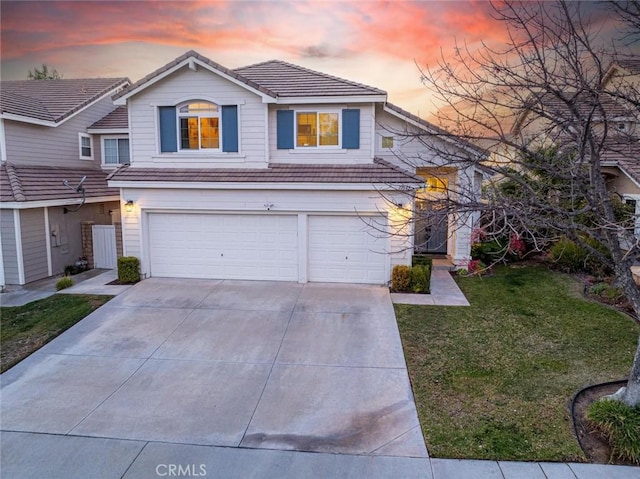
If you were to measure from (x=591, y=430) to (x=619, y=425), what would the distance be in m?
0.38

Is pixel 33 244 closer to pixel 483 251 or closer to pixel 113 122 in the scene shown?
pixel 113 122

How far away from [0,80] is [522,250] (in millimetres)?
22694

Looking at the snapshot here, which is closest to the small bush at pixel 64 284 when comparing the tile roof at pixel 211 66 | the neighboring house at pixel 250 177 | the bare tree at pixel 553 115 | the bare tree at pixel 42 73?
the neighboring house at pixel 250 177

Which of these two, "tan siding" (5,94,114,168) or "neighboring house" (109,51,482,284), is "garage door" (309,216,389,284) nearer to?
"neighboring house" (109,51,482,284)

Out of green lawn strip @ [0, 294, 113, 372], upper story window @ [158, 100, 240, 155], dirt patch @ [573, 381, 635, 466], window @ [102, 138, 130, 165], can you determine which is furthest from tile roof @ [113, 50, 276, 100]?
dirt patch @ [573, 381, 635, 466]

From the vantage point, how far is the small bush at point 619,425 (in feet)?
16.8

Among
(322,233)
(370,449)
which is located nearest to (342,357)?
(370,449)

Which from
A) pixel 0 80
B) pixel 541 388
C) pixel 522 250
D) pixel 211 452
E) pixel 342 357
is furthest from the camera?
pixel 0 80

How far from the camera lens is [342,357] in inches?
317

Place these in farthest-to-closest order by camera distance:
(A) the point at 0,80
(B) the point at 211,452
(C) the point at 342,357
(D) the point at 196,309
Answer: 1. (A) the point at 0,80
2. (D) the point at 196,309
3. (C) the point at 342,357
4. (B) the point at 211,452

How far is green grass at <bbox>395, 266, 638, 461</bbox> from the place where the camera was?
5.51m

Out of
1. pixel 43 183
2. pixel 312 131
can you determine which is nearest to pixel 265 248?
pixel 312 131

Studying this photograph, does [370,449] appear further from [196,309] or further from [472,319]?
[196,309]

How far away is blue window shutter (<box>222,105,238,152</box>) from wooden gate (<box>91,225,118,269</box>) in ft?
16.9
